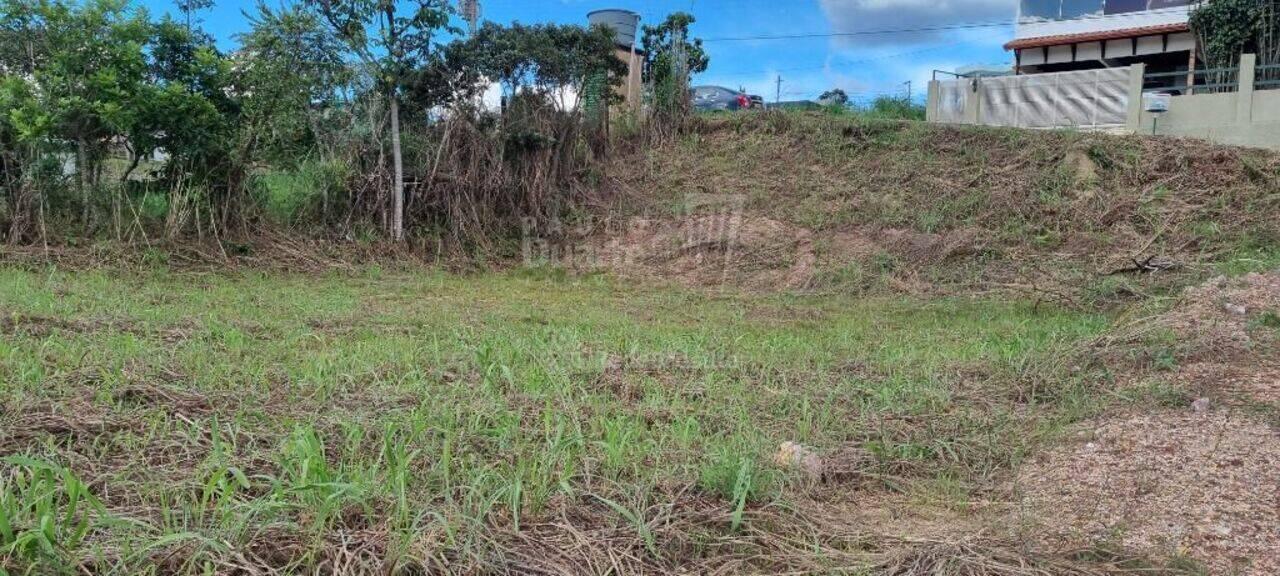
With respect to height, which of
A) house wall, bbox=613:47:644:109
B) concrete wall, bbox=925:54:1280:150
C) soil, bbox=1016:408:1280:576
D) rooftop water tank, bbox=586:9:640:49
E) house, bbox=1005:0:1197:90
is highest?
house, bbox=1005:0:1197:90

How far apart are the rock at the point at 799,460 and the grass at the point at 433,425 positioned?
0.08 m

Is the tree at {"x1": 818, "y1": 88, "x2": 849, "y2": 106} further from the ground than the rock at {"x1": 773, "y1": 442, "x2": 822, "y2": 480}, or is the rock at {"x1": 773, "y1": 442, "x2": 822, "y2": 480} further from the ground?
the tree at {"x1": 818, "y1": 88, "x2": 849, "y2": 106}

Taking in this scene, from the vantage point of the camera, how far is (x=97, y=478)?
7.54 ft

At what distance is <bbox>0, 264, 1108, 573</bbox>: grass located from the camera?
1986mm

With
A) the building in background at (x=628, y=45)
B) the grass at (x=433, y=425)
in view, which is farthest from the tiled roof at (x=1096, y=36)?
the grass at (x=433, y=425)

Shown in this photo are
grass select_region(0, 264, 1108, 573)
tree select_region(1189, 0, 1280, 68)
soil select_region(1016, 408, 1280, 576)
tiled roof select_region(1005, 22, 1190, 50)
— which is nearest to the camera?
grass select_region(0, 264, 1108, 573)

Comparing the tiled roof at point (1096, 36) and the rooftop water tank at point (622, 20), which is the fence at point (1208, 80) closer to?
the tiled roof at point (1096, 36)

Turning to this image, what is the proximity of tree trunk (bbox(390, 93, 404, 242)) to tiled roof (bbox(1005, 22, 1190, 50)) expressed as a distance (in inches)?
673

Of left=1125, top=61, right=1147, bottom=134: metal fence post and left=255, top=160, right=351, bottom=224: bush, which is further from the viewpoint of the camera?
left=1125, top=61, right=1147, bottom=134: metal fence post

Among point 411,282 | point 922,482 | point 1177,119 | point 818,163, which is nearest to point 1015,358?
point 922,482

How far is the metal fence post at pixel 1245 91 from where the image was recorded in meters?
11.7

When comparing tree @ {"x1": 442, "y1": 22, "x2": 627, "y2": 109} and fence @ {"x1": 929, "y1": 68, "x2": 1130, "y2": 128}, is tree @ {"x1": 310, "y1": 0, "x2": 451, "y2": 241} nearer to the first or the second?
tree @ {"x1": 442, "y1": 22, "x2": 627, "y2": 109}

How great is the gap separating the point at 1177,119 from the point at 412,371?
42.8ft

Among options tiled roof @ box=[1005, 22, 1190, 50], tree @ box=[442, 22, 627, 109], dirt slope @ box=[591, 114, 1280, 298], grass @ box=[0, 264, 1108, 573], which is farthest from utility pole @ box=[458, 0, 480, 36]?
tiled roof @ box=[1005, 22, 1190, 50]
